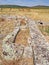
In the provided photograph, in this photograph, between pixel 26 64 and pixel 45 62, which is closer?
pixel 45 62

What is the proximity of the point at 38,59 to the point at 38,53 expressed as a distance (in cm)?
78

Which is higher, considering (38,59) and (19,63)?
(38,59)

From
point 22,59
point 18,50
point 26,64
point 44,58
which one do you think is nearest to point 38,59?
point 44,58

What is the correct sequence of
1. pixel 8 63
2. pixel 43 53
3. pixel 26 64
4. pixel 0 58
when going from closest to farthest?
1. pixel 43 53
2. pixel 26 64
3. pixel 8 63
4. pixel 0 58

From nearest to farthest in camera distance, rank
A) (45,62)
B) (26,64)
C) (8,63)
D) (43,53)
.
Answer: (45,62) → (43,53) → (26,64) → (8,63)

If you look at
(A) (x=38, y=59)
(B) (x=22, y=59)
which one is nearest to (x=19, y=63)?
(B) (x=22, y=59)

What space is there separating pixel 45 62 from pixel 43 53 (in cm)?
99

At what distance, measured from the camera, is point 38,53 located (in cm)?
958

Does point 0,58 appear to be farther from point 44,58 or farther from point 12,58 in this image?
point 44,58

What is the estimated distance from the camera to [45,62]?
8469 mm

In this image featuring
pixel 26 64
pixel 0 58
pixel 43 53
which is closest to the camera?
pixel 43 53

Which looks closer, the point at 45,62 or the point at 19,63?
the point at 45,62

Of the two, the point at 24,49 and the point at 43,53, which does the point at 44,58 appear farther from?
the point at 24,49

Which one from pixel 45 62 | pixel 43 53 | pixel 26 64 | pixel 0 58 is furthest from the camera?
pixel 0 58
